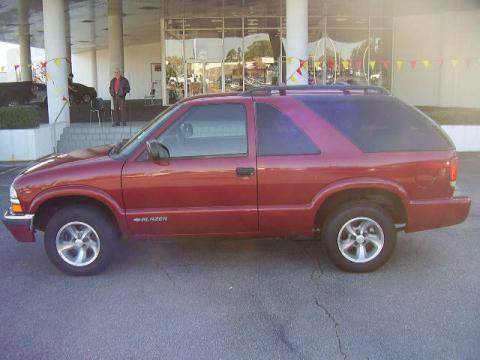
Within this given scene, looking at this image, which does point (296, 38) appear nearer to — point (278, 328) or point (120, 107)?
point (120, 107)

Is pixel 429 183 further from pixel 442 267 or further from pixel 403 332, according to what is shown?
pixel 403 332

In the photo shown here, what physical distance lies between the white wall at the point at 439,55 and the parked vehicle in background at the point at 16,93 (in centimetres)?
1863

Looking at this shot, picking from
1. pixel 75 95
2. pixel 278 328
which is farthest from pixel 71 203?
pixel 75 95

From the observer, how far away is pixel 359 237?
521cm

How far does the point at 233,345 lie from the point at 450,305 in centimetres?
192

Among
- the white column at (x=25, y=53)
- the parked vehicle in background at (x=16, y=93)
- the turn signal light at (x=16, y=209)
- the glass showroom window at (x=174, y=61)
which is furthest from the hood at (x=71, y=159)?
the white column at (x=25, y=53)

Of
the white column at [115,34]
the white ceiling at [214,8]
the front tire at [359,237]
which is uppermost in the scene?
the white ceiling at [214,8]

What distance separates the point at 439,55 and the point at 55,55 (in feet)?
60.2

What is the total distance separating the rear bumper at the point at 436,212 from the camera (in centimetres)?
515

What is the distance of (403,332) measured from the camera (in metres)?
3.98

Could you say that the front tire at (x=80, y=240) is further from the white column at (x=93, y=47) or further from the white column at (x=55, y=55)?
the white column at (x=93, y=47)

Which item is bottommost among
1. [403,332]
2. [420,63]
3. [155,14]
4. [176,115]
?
[403,332]

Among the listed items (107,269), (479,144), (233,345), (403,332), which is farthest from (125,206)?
(479,144)

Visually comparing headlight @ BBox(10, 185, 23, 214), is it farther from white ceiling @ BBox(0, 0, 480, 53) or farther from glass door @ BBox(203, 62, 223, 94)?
glass door @ BBox(203, 62, 223, 94)
